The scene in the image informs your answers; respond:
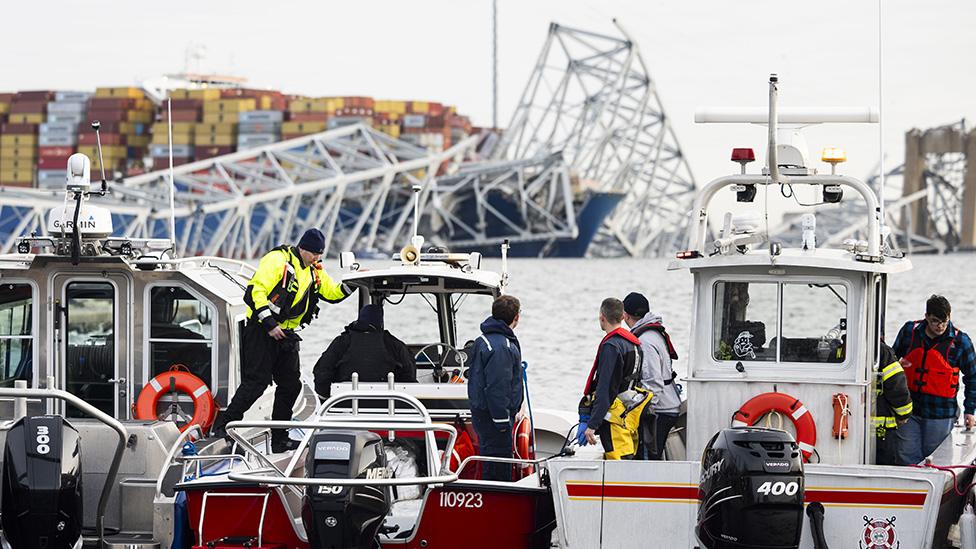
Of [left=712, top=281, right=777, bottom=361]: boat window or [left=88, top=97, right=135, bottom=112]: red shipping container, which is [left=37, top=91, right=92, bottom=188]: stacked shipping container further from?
[left=712, top=281, right=777, bottom=361]: boat window

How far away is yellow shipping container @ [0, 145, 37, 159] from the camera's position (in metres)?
140

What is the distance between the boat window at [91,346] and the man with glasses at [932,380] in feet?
19.7

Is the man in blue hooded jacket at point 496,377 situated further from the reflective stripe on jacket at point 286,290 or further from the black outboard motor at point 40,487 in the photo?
the black outboard motor at point 40,487

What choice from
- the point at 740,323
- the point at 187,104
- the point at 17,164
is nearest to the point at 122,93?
the point at 187,104

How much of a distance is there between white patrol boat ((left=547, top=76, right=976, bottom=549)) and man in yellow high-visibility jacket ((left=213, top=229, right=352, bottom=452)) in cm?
276

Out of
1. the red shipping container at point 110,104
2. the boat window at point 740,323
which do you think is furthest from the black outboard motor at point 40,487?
the red shipping container at point 110,104

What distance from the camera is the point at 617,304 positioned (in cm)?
920

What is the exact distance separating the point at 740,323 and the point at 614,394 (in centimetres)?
93

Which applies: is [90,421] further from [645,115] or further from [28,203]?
[645,115]

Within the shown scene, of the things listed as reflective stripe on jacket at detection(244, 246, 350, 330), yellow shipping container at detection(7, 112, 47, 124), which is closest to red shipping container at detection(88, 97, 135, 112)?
yellow shipping container at detection(7, 112, 47, 124)

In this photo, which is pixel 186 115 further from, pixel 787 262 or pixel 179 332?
pixel 787 262

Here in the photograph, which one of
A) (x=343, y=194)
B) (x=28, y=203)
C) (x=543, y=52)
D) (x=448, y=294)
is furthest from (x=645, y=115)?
(x=448, y=294)

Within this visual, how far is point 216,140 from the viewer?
136375 mm

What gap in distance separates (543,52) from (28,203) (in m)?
46.5
